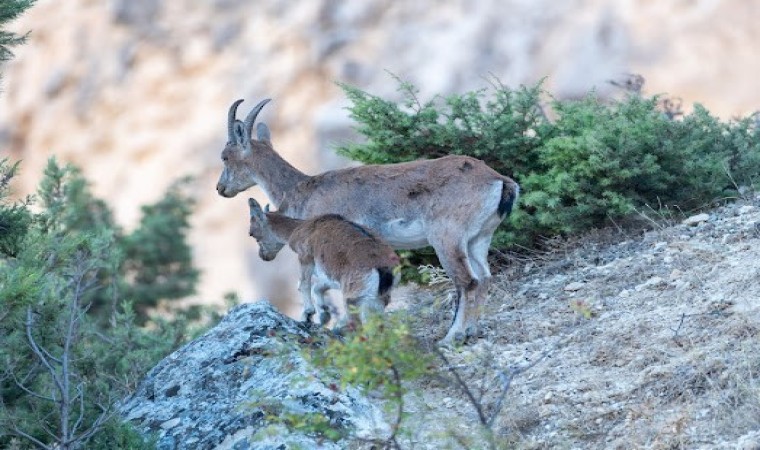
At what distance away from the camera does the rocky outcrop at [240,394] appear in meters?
8.59

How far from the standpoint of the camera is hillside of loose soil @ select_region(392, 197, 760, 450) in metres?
7.89

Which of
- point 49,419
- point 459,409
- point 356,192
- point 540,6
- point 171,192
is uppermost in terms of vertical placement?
point 540,6

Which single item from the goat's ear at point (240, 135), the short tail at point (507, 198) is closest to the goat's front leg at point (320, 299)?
the short tail at point (507, 198)

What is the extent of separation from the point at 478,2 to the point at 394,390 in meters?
26.0

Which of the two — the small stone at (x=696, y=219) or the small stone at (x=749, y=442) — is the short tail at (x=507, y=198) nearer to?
the small stone at (x=696, y=219)

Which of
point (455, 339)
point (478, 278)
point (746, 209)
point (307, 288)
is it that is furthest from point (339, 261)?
point (746, 209)

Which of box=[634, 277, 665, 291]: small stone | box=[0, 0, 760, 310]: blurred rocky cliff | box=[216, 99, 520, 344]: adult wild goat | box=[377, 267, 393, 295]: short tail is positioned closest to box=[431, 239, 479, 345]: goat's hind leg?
box=[216, 99, 520, 344]: adult wild goat

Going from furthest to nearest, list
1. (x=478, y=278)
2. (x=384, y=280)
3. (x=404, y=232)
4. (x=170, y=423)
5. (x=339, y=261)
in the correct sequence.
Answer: (x=404, y=232) → (x=478, y=278) → (x=339, y=261) → (x=384, y=280) → (x=170, y=423)

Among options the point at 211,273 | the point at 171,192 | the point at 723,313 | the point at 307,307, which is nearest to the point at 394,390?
the point at 723,313

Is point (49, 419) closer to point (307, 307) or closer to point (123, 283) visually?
point (307, 307)

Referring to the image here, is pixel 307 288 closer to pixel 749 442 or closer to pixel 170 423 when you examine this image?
pixel 170 423

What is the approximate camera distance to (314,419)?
6.66 m

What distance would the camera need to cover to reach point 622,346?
361 inches

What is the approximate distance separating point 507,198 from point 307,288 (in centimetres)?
168
